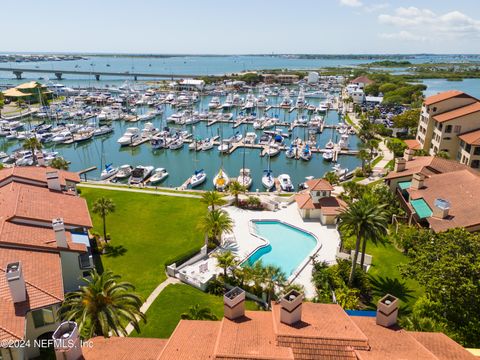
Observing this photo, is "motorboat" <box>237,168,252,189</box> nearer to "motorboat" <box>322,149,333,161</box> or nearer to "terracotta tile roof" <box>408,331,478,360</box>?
"motorboat" <box>322,149,333,161</box>

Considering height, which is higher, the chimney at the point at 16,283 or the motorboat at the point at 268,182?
the chimney at the point at 16,283

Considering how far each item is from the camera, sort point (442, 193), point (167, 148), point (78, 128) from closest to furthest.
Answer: point (442, 193), point (167, 148), point (78, 128)

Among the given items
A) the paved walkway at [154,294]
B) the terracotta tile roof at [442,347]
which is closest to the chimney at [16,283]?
the paved walkway at [154,294]

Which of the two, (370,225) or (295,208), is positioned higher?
(370,225)

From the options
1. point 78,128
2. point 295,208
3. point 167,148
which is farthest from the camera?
point 78,128

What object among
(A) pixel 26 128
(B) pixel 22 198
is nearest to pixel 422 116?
(B) pixel 22 198

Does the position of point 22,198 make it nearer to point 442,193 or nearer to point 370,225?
point 370,225

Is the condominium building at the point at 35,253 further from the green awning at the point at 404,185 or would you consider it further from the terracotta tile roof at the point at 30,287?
the green awning at the point at 404,185
